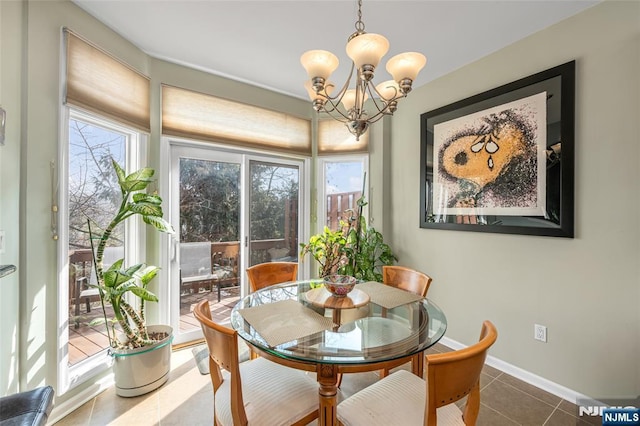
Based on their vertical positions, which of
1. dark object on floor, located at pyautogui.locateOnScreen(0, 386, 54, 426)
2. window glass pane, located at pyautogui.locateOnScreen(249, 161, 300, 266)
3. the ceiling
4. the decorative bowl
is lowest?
dark object on floor, located at pyautogui.locateOnScreen(0, 386, 54, 426)

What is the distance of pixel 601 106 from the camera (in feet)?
5.85

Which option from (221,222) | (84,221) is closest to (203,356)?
(221,222)

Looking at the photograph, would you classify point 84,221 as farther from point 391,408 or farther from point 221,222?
point 391,408

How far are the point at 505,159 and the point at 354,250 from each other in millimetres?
1619

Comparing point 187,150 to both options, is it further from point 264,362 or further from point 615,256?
point 615,256

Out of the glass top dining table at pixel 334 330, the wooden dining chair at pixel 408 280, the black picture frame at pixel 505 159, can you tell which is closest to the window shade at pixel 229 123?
the black picture frame at pixel 505 159

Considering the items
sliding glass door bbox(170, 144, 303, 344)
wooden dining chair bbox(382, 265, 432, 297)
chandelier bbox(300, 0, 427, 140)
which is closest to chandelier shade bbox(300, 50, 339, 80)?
chandelier bbox(300, 0, 427, 140)

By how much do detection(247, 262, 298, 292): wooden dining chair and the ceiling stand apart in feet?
6.17

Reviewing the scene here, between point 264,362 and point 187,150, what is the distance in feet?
6.94

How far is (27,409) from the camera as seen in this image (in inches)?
41.2

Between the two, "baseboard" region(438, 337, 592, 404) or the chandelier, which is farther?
"baseboard" region(438, 337, 592, 404)

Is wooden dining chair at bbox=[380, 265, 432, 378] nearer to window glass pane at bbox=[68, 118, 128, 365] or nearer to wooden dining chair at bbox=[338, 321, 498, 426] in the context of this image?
wooden dining chair at bbox=[338, 321, 498, 426]

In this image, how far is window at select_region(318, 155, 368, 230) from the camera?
343cm

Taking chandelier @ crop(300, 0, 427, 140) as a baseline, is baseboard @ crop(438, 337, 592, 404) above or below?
below
